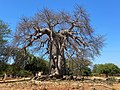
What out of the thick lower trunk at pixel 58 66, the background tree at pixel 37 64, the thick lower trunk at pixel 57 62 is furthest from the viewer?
the background tree at pixel 37 64

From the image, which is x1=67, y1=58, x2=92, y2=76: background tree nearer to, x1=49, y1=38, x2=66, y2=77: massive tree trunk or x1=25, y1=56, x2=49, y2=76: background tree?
x1=49, y1=38, x2=66, y2=77: massive tree trunk

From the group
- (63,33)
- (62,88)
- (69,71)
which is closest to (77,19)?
(63,33)

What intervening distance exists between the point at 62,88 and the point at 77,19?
1360cm

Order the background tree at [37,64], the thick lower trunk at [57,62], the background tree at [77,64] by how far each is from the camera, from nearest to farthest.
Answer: the background tree at [77,64] → the thick lower trunk at [57,62] → the background tree at [37,64]

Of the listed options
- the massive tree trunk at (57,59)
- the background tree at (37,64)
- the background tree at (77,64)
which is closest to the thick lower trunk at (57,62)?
the massive tree trunk at (57,59)

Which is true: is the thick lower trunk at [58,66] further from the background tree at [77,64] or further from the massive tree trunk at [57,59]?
the background tree at [77,64]

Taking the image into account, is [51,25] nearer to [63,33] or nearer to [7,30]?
[63,33]

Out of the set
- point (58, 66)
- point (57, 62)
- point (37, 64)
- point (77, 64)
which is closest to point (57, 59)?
point (57, 62)

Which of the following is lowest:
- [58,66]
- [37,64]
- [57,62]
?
[58,66]

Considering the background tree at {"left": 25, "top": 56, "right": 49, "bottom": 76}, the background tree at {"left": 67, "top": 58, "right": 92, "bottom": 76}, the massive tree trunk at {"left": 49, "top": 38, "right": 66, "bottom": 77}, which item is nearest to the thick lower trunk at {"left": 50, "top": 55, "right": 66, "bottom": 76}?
the massive tree trunk at {"left": 49, "top": 38, "right": 66, "bottom": 77}

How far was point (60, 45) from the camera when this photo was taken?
29.6 meters

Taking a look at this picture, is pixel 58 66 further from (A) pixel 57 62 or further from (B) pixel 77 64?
(B) pixel 77 64

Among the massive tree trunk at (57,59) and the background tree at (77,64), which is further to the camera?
the massive tree trunk at (57,59)

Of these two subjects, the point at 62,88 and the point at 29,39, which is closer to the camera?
the point at 62,88
